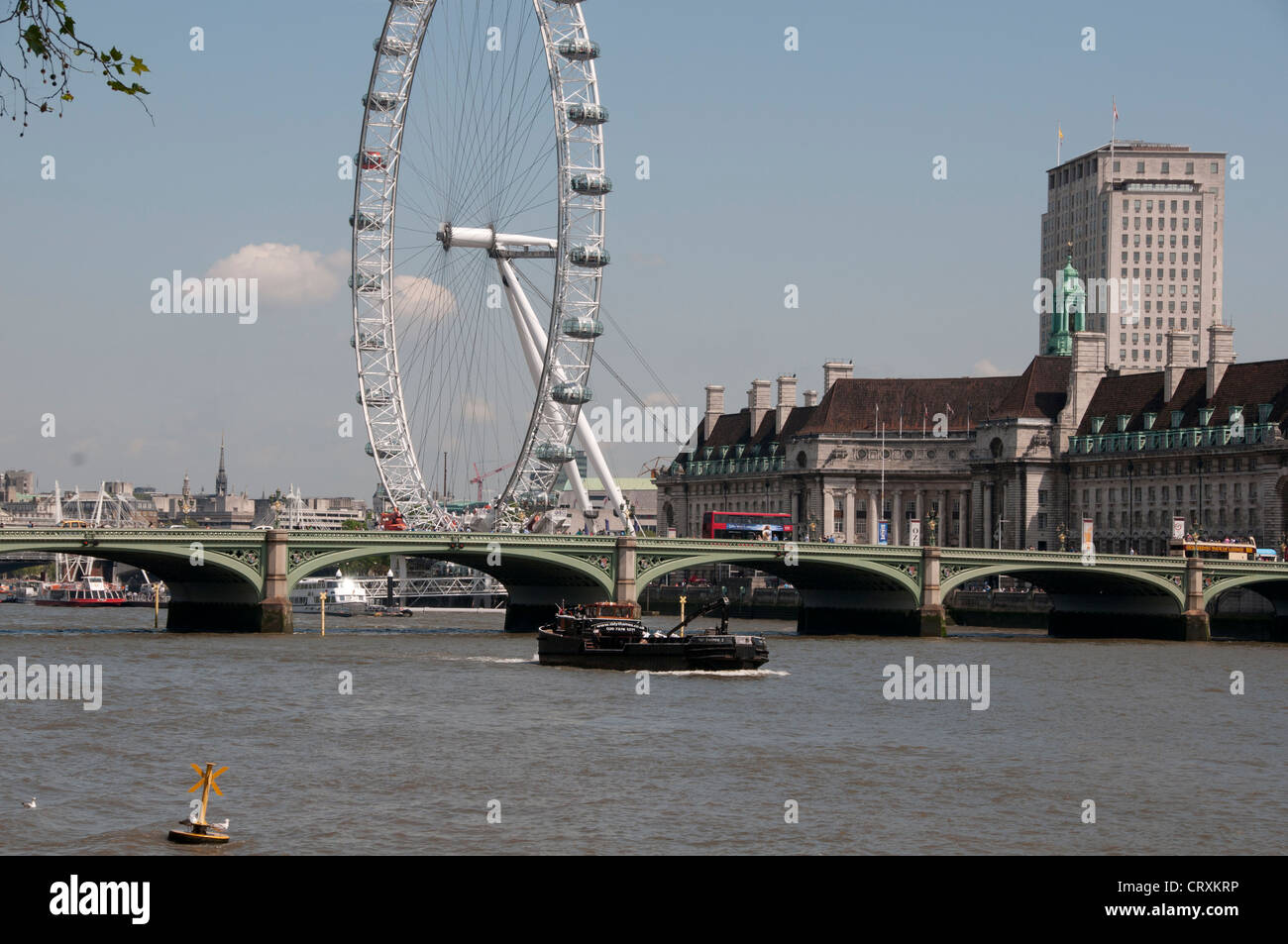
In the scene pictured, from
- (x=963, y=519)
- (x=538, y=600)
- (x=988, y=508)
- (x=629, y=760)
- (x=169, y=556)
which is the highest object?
(x=988, y=508)

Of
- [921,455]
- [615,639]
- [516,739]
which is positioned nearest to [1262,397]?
[921,455]

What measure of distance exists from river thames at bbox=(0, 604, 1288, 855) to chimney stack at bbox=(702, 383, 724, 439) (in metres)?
110

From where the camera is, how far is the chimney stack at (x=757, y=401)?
163 m

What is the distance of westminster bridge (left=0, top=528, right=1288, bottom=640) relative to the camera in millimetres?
74125

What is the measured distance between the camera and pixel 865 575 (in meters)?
86.5

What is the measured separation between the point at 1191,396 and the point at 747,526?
29.3 meters

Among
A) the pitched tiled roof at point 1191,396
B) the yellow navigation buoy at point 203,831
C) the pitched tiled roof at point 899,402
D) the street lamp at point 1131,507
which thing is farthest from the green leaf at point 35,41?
the pitched tiled roof at point 899,402

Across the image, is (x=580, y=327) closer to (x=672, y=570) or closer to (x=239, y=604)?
(x=672, y=570)

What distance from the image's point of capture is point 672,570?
81375mm

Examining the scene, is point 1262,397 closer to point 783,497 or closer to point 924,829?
point 783,497

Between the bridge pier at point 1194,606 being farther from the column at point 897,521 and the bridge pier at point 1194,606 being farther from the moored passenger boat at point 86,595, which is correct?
the moored passenger boat at point 86,595

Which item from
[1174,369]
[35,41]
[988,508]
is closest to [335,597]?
[988,508]
